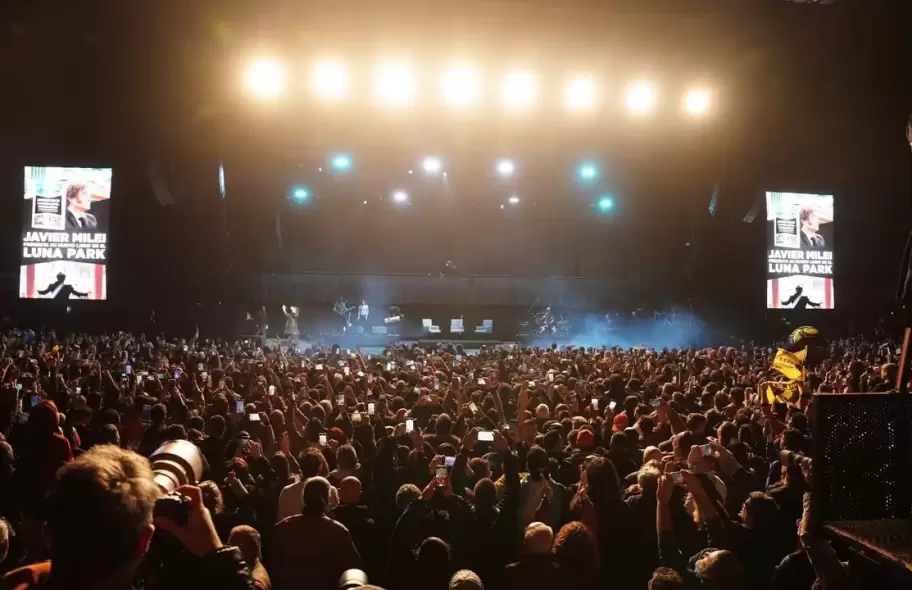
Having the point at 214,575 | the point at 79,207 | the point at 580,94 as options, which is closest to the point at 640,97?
the point at 580,94

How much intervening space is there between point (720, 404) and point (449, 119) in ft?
39.8

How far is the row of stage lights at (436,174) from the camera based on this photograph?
72.9 ft

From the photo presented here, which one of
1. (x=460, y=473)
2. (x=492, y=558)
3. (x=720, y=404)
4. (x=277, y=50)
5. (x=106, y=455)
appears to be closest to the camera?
(x=106, y=455)

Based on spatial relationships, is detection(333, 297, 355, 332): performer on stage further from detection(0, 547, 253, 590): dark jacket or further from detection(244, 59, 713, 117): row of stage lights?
detection(0, 547, 253, 590): dark jacket

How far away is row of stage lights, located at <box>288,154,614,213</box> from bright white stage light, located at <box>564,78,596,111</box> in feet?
15.6

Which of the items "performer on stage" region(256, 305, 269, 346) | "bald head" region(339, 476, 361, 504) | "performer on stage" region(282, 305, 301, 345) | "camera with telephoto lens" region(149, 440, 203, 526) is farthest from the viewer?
"performer on stage" region(282, 305, 301, 345)

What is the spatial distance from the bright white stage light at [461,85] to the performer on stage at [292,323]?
443 inches

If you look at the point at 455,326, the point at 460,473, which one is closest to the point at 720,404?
the point at 460,473

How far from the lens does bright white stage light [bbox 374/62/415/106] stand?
53.5 feet

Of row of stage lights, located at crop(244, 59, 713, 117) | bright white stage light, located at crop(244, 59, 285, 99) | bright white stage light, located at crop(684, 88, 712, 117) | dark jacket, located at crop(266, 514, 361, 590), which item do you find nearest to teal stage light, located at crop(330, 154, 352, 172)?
row of stage lights, located at crop(244, 59, 713, 117)

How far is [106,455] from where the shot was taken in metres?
1.89

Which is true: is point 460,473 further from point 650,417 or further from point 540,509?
point 650,417

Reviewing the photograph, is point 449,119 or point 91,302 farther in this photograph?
point 91,302

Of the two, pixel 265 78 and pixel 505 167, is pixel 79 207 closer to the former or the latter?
pixel 265 78
